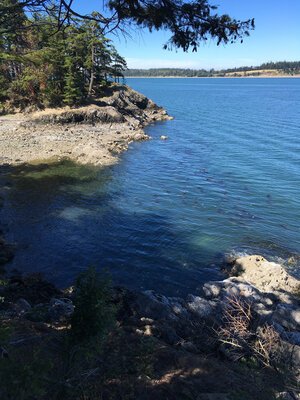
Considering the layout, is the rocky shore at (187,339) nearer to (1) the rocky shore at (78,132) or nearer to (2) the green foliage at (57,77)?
(1) the rocky shore at (78,132)

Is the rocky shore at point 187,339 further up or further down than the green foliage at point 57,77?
further down

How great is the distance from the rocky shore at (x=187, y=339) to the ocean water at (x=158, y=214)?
2.56 metres

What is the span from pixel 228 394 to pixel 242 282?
886 cm

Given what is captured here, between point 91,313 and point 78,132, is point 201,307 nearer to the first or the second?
point 91,313

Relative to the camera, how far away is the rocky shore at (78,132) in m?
37.6

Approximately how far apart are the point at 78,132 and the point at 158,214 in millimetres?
27795

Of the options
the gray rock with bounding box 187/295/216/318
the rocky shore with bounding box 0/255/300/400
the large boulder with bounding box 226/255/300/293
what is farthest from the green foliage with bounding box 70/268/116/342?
the large boulder with bounding box 226/255/300/293

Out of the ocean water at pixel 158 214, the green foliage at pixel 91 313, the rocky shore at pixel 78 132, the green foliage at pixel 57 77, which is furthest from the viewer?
the green foliage at pixel 57 77

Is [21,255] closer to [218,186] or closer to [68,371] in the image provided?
[68,371]

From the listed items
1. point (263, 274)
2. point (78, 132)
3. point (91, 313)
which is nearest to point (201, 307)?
point (263, 274)

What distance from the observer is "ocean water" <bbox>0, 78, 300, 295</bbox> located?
18.8 meters

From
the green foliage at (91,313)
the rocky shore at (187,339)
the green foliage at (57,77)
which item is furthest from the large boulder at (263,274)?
the green foliage at (57,77)

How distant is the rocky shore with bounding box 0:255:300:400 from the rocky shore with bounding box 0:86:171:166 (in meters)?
23.6

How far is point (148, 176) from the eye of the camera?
34719 millimetres
